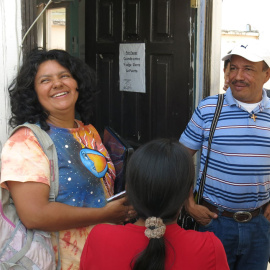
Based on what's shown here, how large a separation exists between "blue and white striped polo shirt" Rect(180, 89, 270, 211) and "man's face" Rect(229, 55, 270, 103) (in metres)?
0.05

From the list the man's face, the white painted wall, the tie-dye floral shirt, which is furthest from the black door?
the white painted wall

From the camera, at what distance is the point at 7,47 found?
2041 millimetres

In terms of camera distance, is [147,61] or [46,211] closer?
[46,211]

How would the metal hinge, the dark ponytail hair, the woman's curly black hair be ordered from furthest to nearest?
the metal hinge
the woman's curly black hair
the dark ponytail hair

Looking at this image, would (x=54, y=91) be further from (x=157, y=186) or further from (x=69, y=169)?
(x=157, y=186)

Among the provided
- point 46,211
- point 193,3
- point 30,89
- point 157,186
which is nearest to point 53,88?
point 30,89

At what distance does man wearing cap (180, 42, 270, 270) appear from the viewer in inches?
92.9

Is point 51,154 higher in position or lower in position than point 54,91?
lower

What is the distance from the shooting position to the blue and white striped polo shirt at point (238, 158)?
235 cm

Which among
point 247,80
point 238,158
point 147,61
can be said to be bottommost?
point 238,158

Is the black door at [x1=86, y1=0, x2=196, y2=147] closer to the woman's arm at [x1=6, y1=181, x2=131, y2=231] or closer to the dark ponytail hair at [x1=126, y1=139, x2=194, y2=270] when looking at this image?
the woman's arm at [x1=6, y1=181, x2=131, y2=231]

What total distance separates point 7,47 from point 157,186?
3.78 ft

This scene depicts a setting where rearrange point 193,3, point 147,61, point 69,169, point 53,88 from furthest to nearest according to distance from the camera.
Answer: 1. point 147,61
2. point 193,3
3. point 53,88
4. point 69,169

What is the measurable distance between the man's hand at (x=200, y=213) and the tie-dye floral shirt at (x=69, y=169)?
0.55m
